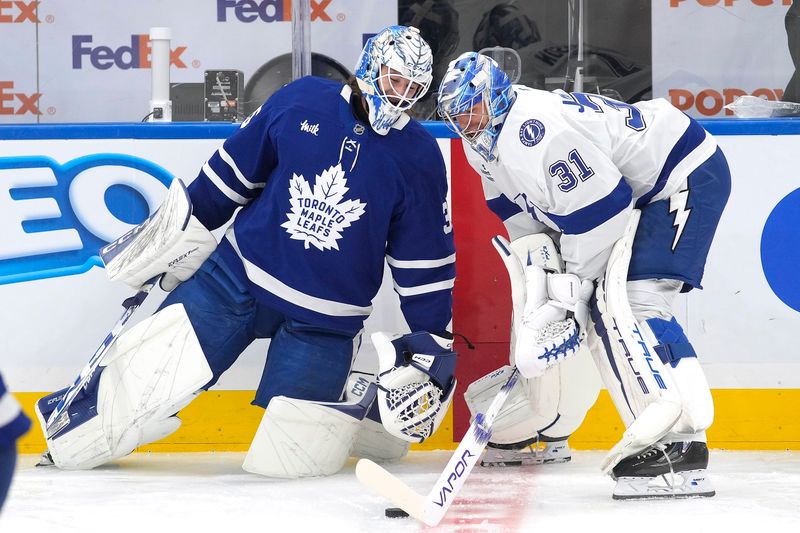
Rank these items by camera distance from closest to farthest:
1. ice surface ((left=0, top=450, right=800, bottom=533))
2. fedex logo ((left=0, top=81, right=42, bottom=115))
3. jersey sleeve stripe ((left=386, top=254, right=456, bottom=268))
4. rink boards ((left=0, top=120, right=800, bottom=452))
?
ice surface ((left=0, top=450, right=800, bottom=533))
jersey sleeve stripe ((left=386, top=254, right=456, bottom=268))
rink boards ((left=0, top=120, right=800, bottom=452))
fedex logo ((left=0, top=81, right=42, bottom=115))

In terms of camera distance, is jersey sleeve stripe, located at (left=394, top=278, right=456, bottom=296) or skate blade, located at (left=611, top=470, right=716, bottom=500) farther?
jersey sleeve stripe, located at (left=394, top=278, right=456, bottom=296)

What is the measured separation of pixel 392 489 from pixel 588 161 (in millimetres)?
798

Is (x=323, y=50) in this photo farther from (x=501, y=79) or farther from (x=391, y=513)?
(x=391, y=513)

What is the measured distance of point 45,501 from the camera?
95.3 inches

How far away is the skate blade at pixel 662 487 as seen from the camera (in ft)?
7.93

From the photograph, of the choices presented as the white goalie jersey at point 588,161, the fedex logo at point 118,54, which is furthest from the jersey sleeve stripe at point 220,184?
the fedex logo at point 118,54

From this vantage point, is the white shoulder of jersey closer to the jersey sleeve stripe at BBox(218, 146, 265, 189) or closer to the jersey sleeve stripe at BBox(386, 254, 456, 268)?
the jersey sleeve stripe at BBox(386, 254, 456, 268)

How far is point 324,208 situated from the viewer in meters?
2.74

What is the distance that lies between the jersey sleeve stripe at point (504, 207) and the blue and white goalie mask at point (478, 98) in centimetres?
30

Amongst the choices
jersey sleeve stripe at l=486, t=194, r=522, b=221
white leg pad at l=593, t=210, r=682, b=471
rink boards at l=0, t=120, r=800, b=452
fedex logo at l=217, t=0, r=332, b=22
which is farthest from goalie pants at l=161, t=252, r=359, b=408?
fedex logo at l=217, t=0, r=332, b=22

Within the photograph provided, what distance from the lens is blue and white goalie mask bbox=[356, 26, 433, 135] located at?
8.49 ft

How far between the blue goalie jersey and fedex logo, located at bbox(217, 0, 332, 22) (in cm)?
72

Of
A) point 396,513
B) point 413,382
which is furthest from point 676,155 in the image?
point 396,513

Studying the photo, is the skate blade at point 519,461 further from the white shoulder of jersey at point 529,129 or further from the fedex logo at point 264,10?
the fedex logo at point 264,10
